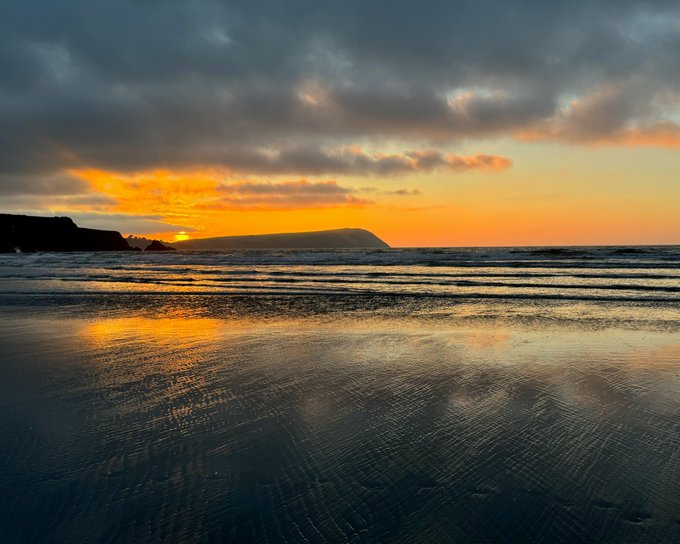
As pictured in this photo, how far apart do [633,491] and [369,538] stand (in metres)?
1.69

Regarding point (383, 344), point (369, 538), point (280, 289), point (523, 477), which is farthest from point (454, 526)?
point (280, 289)

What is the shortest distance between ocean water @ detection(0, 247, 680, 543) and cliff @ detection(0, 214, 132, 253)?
135479 mm

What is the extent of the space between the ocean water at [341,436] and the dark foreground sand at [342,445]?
0.02m

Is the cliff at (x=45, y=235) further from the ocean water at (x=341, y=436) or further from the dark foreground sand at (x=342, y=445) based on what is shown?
the dark foreground sand at (x=342, y=445)

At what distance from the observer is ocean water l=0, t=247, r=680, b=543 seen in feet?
8.31

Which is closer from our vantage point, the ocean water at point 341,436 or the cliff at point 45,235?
the ocean water at point 341,436

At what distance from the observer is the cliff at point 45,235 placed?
389 ft

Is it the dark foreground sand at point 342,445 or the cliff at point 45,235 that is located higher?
the cliff at point 45,235

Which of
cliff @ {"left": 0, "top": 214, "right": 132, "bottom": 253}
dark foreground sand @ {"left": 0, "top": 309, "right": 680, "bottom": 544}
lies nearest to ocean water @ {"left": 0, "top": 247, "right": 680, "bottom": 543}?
dark foreground sand @ {"left": 0, "top": 309, "right": 680, "bottom": 544}

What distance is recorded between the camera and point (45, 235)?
12538 cm

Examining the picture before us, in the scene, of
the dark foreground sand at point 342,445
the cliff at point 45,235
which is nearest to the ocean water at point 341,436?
the dark foreground sand at point 342,445

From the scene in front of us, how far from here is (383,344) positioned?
7.45 m

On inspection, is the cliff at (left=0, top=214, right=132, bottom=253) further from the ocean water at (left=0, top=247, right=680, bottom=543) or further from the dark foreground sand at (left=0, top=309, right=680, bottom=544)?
the dark foreground sand at (left=0, top=309, right=680, bottom=544)

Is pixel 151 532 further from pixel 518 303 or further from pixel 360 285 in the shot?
pixel 360 285
